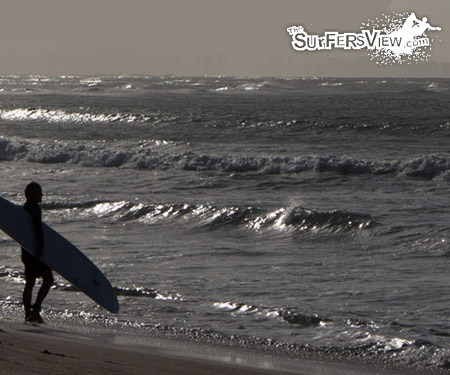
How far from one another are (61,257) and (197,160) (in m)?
17.6

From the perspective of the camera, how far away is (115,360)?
6012 millimetres

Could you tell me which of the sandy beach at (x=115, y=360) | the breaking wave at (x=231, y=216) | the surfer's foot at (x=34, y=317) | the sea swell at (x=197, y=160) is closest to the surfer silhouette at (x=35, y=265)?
the surfer's foot at (x=34, y=317)

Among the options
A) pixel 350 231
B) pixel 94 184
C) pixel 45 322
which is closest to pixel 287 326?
pixel 45 322

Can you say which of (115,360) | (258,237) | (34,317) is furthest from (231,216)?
(115,360)

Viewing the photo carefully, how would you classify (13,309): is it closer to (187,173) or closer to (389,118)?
(187,173)

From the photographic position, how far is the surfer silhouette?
26.5ft

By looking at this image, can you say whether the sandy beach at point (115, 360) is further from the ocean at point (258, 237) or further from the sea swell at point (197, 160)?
the sea swell at point (197, 160)

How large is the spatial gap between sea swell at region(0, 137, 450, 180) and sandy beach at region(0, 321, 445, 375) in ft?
51.8

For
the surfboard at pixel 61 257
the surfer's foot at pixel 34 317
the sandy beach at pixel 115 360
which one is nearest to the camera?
the sandy beach at pixel 115 360

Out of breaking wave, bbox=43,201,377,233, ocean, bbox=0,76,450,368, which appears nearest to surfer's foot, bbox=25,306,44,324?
ocean, bbox=0,76,450,368

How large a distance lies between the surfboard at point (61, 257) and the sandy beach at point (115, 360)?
27.7 inches

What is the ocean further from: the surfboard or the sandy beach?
the sandy beach

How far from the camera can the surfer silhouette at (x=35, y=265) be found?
8070mm

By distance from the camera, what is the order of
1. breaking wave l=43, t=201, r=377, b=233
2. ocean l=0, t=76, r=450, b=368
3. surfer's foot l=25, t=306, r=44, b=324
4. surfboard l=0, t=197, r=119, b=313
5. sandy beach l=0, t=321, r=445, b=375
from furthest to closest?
breaking wave l=43, t=201, r=377, b=233 → ocean l=0, t=76, r=450, b=368 → surfboard l=0, t=197, r=119, b=313 → surfer's foot l=25, t=306, r=44, b=324 → sandy beach l=0, t=321, r=445, b=375
